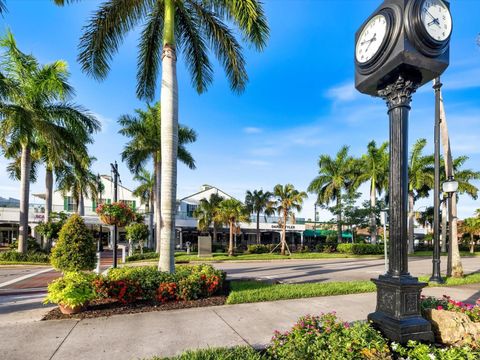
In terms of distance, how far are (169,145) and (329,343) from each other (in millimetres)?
6931

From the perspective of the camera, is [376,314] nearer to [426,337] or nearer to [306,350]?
[426,337]

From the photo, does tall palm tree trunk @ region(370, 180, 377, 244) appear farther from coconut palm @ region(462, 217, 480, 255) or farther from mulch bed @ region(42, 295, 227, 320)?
mulch bed @ region(42, 295, 227, 320)

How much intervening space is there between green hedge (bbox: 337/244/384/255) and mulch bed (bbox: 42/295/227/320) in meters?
26.0

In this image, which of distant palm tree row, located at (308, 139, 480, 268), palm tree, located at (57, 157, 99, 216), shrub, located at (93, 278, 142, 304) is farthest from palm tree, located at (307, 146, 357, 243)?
shrub, located at (93, 278, 142, 304)

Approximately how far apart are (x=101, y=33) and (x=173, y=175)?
19.2 ft

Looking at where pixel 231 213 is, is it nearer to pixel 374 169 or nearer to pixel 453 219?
pixel 374 169

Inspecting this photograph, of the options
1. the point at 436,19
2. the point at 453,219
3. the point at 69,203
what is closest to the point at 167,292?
the point at 436,19

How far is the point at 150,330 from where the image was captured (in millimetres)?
5660

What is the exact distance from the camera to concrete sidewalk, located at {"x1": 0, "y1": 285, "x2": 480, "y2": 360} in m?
4.72

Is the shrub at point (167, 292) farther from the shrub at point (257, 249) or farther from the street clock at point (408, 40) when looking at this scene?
the shrub at point (257, 249)

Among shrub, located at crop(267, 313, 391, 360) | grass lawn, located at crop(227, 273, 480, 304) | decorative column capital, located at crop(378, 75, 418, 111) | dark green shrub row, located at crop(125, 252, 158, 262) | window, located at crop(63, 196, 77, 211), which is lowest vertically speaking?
dark green shrub row, located at crop(125, 252, 158, 262)

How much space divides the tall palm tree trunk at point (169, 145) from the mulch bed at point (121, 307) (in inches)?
50.5

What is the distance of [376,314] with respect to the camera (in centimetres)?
443

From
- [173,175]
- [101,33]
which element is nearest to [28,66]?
[101,33]
